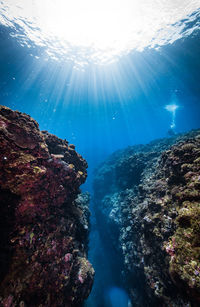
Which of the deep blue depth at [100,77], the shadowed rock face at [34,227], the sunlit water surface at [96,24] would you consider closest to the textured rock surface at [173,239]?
the shadowed rock face at [34,227]

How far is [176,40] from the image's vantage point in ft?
51.7

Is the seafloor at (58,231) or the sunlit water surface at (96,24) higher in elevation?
the sunlit water surface at (96,24)

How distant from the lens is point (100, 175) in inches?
873

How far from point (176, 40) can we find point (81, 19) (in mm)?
11768

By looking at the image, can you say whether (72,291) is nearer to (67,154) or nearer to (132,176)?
(67,154)

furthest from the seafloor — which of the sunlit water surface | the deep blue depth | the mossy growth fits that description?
the deep blue depth

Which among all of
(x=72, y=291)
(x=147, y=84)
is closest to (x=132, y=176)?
(x=72, y=291)

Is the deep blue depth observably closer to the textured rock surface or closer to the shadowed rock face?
the shadowed rock face

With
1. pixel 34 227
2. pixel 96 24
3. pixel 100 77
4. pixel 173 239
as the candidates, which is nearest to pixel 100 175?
pixel 100 77

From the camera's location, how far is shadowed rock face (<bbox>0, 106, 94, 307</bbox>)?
3302mm

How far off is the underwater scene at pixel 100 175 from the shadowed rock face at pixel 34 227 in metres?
0.03

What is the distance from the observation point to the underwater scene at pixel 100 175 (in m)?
3.53

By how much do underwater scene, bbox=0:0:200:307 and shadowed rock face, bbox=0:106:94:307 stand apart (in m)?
0.03

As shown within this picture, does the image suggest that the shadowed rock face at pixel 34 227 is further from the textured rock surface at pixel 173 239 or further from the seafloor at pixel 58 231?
the textured rock surface at pixel 173 239
